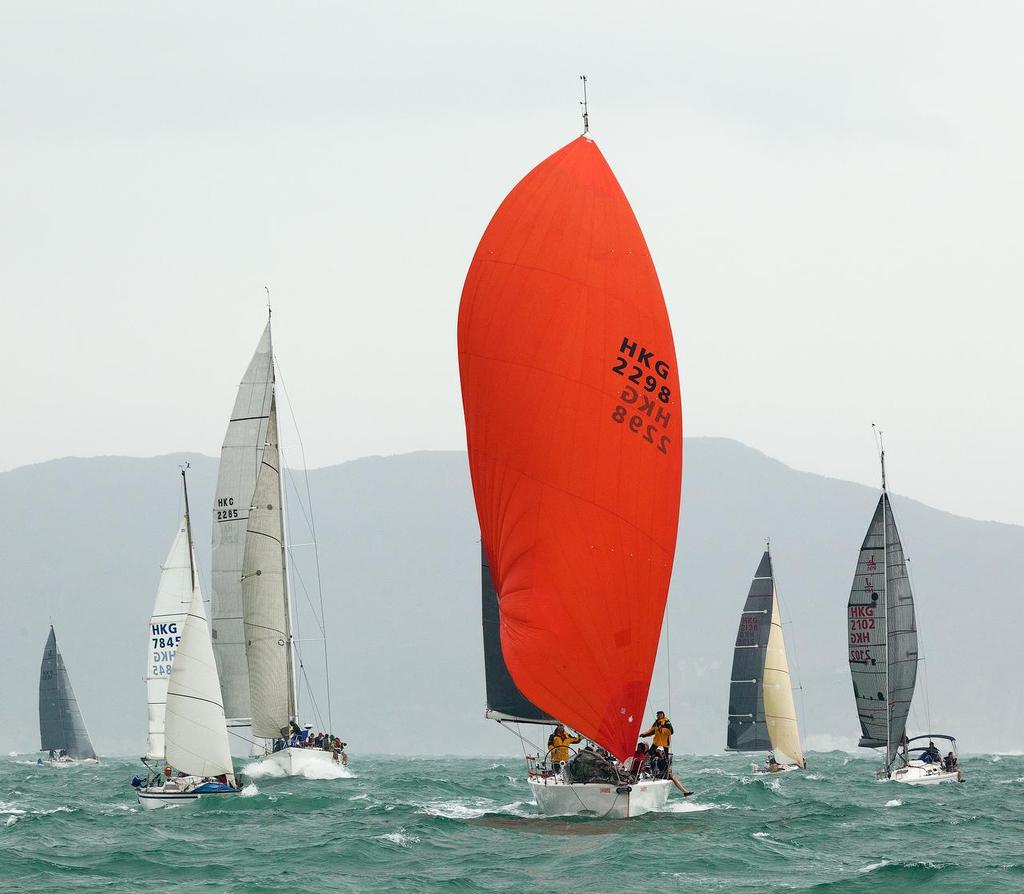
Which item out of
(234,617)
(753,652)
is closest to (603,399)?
(234,617)

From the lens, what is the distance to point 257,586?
1892 inches

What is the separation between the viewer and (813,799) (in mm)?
39312

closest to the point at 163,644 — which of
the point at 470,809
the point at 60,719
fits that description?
the point at 470,809

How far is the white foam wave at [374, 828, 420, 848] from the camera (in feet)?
90.3

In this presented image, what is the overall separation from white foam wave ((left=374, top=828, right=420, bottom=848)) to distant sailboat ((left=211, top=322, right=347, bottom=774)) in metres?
17.7

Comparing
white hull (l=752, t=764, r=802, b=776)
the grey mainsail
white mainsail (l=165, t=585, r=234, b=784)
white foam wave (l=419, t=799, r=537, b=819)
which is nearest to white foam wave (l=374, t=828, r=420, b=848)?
white foam wave (l=419, t=799, r=537, b=819)

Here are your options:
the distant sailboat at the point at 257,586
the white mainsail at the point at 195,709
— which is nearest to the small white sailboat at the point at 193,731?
the white mainsail at the point at 195,709

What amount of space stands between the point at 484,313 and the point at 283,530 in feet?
73.6

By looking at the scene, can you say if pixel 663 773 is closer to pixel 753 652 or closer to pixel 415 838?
pixel 415 838

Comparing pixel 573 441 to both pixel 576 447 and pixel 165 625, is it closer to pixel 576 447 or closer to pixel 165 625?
pixel 576 447

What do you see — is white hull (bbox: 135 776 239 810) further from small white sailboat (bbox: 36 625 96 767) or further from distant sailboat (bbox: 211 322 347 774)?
small white sailboat (bbox: 36 625 96 767)

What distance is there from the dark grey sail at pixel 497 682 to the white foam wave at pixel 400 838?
4203 millimetres

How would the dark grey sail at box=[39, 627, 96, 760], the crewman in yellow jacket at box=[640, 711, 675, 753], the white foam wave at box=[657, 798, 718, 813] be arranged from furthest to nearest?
the dark grey sail at box=[39, 627, 96, 760] < the white foam wave at box=[657, 798, 718, 813] < the crewman in yellow jacket at box=[640, 711, 675, 753]

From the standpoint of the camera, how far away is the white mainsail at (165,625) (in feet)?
147
